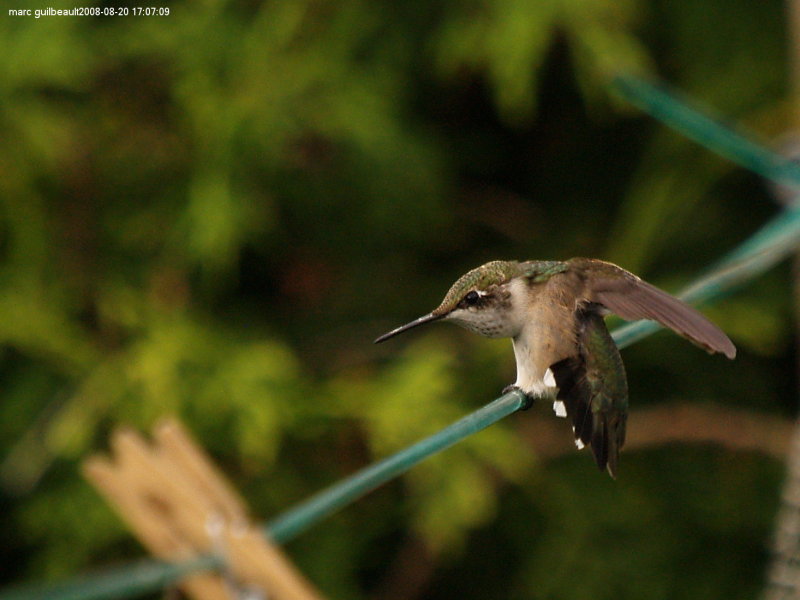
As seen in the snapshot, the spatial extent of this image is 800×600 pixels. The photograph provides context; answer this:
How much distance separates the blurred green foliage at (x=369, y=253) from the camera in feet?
9.20

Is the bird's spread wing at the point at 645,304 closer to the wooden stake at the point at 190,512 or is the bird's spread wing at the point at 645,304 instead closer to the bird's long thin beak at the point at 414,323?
the bird's long thin beak at the point at 414,323

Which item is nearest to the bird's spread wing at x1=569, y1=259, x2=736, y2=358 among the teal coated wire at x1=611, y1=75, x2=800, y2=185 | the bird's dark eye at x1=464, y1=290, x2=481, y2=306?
the bird's dark eye at x1=464, y1=290, x2=481, y2=306

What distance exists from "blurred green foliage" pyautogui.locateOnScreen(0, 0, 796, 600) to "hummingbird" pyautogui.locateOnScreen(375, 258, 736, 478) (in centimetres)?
115

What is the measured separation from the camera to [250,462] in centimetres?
290

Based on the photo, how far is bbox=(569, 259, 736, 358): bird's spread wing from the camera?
1.19 metres

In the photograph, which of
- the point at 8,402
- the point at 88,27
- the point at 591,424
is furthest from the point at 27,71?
the point at 591,424

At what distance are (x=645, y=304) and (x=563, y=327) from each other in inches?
8.1

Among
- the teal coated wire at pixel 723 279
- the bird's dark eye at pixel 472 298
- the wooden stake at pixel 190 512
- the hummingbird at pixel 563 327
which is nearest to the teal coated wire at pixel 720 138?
the teal coated wire at pixel 723 279

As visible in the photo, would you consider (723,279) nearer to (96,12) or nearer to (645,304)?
(645,304)

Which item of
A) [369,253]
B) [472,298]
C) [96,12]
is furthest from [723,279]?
[96,12]

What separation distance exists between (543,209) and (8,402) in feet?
5.40

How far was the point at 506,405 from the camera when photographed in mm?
1144

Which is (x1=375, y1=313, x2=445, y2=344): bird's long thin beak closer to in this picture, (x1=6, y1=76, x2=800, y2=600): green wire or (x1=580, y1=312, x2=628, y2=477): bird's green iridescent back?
(x1=6, y1=76, x2=800, y2=600): green wire

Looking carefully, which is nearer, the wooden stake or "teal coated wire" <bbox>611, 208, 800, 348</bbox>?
"teal coated wire" <bbox>611, 208, 800, 348</bbox>
